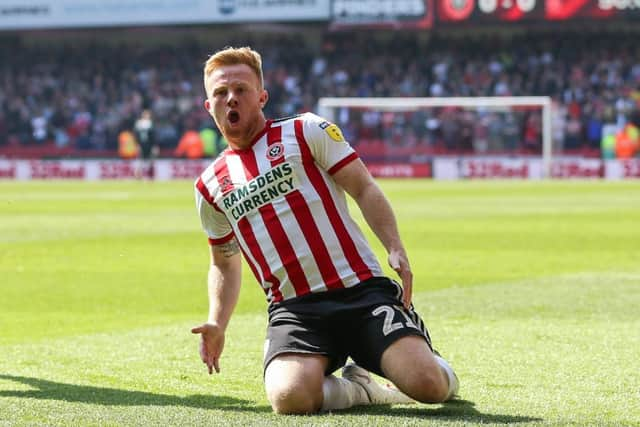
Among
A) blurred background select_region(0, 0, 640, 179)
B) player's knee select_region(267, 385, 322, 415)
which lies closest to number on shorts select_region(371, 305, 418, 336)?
player's knee select_region(267, 385, 322, 415)

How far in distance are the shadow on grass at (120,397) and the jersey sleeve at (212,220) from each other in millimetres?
758

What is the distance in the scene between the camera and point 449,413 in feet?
18.6

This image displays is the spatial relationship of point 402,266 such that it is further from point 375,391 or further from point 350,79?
point 350,79

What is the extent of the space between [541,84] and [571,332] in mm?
36771

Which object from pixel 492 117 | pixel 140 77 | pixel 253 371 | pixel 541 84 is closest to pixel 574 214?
pixel 253 371

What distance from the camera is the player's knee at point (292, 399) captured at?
561 cm

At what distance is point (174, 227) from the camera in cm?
2003

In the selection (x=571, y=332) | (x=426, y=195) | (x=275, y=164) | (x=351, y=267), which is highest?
(x=275, y=164)

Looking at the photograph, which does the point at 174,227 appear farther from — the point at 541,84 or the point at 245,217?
the point at 541,84

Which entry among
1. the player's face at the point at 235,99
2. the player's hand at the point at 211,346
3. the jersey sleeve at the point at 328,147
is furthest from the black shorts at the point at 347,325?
the player's face at the point at 235,99

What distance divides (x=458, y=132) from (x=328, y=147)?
35941 millimetres

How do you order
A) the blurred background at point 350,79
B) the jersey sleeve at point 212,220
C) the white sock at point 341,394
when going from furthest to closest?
the blurred background at point 350,79 → the jersey sleeve at point 212,220 → the white sock at point 341,394

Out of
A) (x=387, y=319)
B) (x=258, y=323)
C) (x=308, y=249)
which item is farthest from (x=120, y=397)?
(x=258, y=323)

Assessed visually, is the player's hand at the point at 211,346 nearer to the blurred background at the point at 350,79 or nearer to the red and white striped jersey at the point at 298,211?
the red and white striped jersey at the point at 298,211
